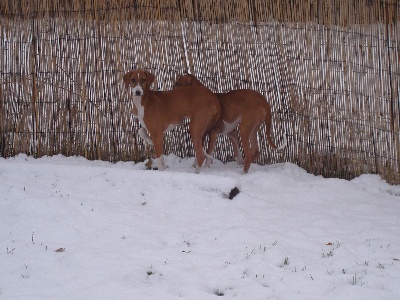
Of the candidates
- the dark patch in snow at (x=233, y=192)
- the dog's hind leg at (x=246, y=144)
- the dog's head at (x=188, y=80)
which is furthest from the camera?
the dog's head at (x=188, y=80)

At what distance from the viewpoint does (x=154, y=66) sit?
7711 mm

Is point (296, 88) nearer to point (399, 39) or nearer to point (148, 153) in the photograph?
point (399, 39)

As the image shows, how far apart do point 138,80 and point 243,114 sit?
133 cm

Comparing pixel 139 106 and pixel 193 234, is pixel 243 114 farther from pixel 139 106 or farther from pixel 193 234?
pixel 193 234

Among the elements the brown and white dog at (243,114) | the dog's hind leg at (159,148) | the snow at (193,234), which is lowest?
the snow at (193,234)

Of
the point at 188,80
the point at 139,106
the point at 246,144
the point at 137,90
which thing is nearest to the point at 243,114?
the point at 246,144

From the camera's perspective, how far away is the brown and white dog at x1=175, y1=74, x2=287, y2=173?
723 cm

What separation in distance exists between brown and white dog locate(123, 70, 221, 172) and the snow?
0.54 meters

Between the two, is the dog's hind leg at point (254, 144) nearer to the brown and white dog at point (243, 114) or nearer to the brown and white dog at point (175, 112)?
the brown and white dog at point (243, 114)

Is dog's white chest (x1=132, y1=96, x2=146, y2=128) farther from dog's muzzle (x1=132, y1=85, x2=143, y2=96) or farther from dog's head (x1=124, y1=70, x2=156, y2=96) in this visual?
dog's muzzle (x1=132, y1=85, x2=143, y2=96)

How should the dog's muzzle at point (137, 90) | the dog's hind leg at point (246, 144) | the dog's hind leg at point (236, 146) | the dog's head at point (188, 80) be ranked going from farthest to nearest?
the dog's hind leg at point (236, 146) → the dog's head at point (188, 80) → the dog's hind leg at point (246, 144) → the dog's muzzle at point (137, 90)

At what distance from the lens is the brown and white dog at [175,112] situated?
704cm

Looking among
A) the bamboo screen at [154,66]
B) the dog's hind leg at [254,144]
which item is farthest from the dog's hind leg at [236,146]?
the bamboo screen at [154,66]

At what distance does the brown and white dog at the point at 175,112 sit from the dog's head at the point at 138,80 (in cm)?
7
